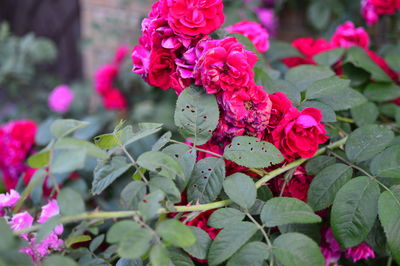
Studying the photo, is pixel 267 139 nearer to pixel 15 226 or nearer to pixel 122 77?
pixel 15 226

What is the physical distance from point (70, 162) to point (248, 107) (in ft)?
1.03

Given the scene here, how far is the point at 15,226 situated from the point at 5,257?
219mm

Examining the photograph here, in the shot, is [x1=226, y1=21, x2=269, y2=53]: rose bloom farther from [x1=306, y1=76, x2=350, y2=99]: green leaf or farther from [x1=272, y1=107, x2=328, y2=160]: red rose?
[x1=272, y1=107, x2=328, y2=160]: red rose

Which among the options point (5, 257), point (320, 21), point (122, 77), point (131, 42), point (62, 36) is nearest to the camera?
point (5, 257)

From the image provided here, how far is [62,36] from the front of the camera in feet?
12.0

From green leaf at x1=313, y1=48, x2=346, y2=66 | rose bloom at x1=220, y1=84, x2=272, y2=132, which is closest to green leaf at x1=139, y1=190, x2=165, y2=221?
rose bloom at x1=220, y1=84, x2=272, y2=132

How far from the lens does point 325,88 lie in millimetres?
778

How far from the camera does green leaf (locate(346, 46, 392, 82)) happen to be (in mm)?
955

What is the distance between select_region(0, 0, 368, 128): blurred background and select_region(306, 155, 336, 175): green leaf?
0.83m

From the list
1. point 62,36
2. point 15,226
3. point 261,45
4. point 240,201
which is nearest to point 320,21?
point 261,45

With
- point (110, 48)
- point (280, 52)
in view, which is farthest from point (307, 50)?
point (110, 48)

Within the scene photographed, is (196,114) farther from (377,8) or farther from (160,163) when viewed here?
(377,8)

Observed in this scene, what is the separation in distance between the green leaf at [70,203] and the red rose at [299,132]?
0.34 meters

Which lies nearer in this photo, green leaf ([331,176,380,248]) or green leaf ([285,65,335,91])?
green leaf ([331,176,380,248])
